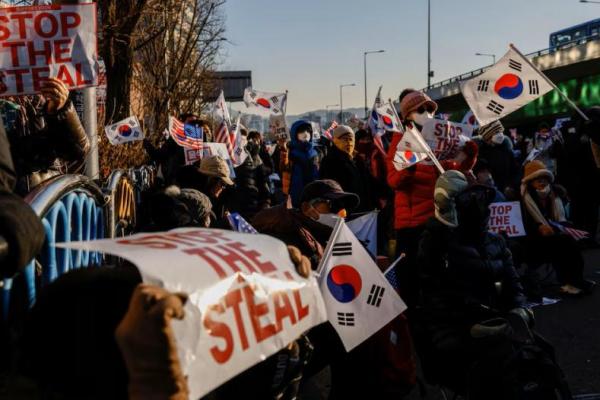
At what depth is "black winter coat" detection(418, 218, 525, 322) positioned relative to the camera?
3.86m

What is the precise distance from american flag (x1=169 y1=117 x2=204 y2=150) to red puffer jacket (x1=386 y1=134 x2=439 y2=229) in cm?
413

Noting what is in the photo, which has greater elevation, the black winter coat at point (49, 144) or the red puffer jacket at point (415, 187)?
the black winter coat at point (49, 144)

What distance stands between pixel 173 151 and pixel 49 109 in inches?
294

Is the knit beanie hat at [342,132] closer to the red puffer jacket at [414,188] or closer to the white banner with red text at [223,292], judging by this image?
the red puffer jacket at [414,188]

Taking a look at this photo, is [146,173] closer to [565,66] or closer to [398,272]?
Answer: [398,272]

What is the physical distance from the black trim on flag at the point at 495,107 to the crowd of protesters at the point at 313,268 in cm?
59

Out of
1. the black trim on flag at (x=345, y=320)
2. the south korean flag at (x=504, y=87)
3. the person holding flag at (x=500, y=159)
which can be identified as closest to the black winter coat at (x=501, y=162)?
→ the person holding flag at (x=500, y=159)

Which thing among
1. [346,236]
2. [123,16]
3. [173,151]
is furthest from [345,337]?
[123,16]

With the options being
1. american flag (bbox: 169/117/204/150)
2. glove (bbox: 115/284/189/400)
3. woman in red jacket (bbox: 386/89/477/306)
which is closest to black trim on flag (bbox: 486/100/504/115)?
woman in red jacket (bbox: 386/89/477/306)

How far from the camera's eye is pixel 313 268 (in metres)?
3.69

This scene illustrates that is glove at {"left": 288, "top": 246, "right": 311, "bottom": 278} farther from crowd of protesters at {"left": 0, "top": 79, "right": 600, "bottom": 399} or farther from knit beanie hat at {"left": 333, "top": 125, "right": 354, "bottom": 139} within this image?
knit beanie hat at {"left": 333, "top": 125, "right": 354, "bottom": 139}

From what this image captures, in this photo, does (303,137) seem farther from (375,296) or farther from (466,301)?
(375,296)

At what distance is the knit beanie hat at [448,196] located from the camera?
416 centimetres

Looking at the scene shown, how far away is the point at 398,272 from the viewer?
5.35m
